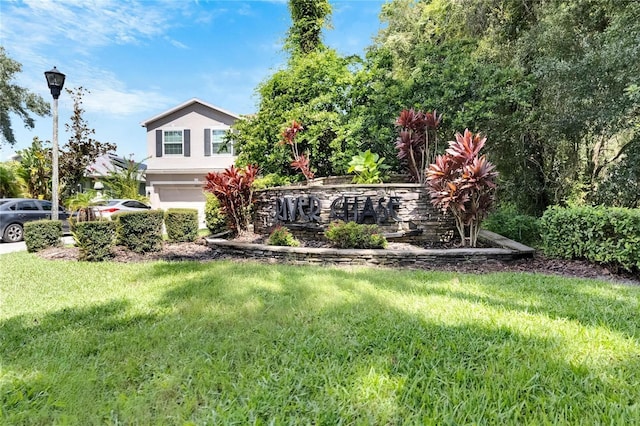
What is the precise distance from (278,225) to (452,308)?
5073 millimetres

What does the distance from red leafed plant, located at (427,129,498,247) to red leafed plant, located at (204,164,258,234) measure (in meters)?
4.20

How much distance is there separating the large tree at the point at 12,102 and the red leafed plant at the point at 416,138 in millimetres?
21126

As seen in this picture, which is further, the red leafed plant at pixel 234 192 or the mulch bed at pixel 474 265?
the red leafed plant at pixel 234 192

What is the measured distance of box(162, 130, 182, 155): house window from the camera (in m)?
17.8

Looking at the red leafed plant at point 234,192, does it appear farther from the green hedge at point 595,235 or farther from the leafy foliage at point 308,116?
the green hedge at point 595,235

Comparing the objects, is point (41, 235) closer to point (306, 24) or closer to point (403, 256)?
point (403, 256)

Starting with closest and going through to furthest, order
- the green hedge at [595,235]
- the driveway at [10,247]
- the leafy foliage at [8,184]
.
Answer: the green hedge at [595,235] → the driveway at [10,247] → the leafy foliage at [8,184]

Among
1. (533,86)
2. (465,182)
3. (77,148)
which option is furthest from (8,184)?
(533,86)

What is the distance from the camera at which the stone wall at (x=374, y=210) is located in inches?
267

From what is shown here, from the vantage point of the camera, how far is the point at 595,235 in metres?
4.99

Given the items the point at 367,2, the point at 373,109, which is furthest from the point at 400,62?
the point at 373,109

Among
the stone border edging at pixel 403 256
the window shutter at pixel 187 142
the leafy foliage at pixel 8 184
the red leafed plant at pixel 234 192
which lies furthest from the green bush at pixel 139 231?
the leafy foliage at pixel 8 184

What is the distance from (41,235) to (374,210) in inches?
289

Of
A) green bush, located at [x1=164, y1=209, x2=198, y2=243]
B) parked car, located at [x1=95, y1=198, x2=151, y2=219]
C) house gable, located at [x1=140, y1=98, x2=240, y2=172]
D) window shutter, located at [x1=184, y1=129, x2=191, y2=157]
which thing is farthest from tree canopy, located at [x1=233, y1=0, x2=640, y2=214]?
window shutter, located at [x1=184, y1=129, x2=191, y2=157]
